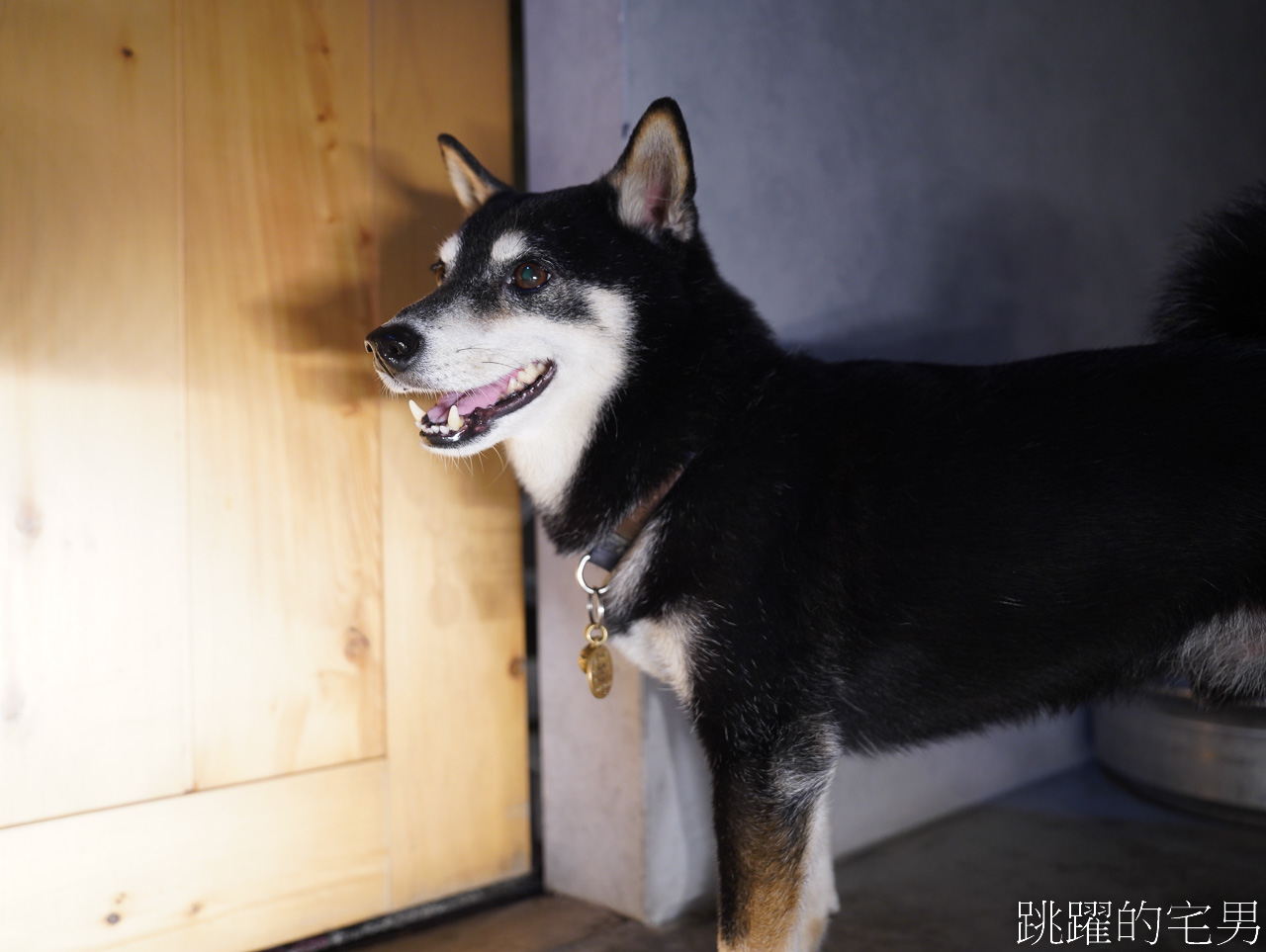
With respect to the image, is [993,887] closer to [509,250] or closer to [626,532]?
[626,532]

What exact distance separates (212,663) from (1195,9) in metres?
3.64

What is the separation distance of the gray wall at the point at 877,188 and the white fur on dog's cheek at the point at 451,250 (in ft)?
1.29

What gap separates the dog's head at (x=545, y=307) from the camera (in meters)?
1.29

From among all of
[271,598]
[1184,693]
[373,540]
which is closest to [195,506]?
[271,598]

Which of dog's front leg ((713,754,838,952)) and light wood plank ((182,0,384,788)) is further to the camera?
light wood plank ((182,0,384,788))

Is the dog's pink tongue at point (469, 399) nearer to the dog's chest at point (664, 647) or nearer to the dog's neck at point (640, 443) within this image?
the dog's neck at point (640, 443)

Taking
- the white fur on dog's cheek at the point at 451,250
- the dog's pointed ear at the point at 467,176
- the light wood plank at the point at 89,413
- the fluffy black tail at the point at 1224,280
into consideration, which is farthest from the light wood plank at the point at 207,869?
the fluffy black tail at the point at 1224,280

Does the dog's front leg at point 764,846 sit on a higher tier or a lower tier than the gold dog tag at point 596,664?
lower

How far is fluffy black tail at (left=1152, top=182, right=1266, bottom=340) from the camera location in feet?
5.12

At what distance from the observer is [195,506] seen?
1465mm

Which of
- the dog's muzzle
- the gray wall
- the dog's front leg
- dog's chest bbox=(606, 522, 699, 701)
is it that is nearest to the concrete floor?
the gray wall

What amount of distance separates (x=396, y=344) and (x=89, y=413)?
0.51m

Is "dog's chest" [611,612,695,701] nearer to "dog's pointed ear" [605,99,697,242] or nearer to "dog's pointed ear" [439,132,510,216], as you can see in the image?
"dog's pointed ear" [605,99,697,242]

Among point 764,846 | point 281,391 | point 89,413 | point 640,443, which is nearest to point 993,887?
point 764,846
